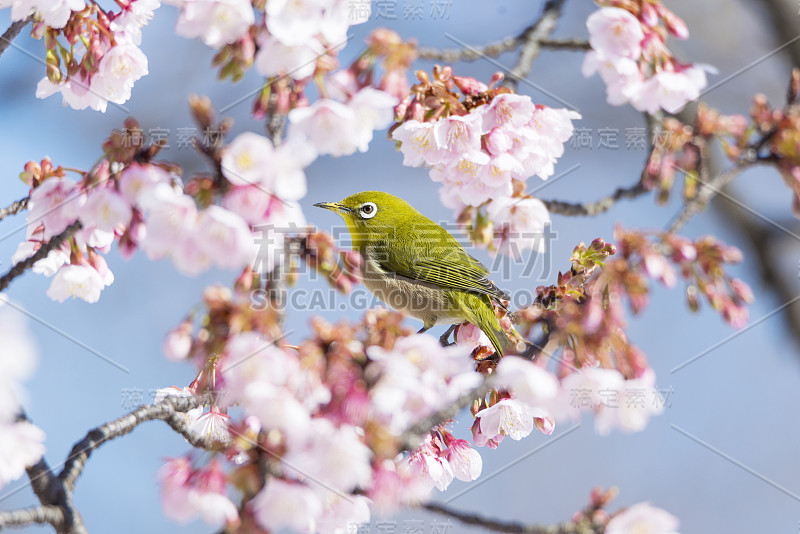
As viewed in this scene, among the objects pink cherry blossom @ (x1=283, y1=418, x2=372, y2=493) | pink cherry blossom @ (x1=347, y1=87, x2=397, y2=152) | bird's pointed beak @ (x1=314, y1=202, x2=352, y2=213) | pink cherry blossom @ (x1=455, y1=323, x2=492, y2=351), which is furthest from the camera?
bird's pointed beak @ (x1=314, y1=202, x2=352, y2=213)

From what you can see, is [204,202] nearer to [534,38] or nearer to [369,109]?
[369,109]

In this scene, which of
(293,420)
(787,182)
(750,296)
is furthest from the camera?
(787,182)

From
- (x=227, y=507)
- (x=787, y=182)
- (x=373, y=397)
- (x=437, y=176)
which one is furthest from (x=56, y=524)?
(x=787, y=182)

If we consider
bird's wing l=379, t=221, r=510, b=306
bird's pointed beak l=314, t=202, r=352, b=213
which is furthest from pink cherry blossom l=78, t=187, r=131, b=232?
bird's pointed beak l=314, t=202, r=352, b=213

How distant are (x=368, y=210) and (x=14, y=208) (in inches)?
57.8

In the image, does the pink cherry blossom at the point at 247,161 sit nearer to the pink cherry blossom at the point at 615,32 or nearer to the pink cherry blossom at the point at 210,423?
the pink cherry blossom at the point at 210,423

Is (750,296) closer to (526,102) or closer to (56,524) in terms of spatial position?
(526,102)

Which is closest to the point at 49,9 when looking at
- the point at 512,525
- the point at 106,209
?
the point at 106,209

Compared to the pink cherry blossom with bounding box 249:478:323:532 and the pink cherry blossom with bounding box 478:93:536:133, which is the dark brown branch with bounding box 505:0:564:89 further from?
the pink cherry blossom with bounding box 249:478:323:532

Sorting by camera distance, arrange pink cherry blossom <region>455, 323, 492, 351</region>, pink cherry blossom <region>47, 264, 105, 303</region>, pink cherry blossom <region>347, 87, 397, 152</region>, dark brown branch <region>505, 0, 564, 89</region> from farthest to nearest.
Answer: pink cherry blossom <region>455, 323, 492, 351</region>
dark brown branch <region>505, 0, 564, 89</region>
pink cherry blossom <region>47, 264, 105, 303</region>
pink cherry blossom <region>347, 87, 397, 152</region>

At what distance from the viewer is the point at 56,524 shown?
130 centimetres

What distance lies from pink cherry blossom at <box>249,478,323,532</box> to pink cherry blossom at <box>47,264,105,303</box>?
0.97 meters

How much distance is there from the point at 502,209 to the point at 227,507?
1313 millimetres

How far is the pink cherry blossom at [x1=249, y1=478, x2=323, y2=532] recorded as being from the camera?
110cm
